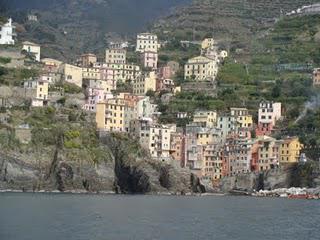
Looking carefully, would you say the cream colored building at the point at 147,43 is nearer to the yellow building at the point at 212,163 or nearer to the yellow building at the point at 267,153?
the yellow building at the point at 212,163

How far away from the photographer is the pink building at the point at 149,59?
334 feet

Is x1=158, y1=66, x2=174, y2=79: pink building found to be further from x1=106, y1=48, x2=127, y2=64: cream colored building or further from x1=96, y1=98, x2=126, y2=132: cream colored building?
x1=96, y1=98, x2=126, y2=132: cream colored building

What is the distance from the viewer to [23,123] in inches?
2857

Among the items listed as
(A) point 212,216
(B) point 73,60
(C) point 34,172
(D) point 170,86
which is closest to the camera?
(A) point 212,216

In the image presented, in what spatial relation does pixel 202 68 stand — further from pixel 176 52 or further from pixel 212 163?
pixel 212 163

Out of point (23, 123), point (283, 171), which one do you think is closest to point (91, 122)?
point (23, 123)

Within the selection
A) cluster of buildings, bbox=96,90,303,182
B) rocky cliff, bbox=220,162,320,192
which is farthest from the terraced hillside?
rocky cliff, bbox=220,162,320,192

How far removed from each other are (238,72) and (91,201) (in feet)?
140

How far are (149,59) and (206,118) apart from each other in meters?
20.3

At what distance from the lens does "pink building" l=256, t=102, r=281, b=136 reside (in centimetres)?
8488

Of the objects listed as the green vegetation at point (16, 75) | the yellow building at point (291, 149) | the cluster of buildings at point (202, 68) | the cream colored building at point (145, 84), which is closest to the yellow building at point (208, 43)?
the cluster of buildings at point (202, 68)

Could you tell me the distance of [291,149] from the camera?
7919 centimetres

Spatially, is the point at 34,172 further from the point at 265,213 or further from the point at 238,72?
the point at 238,72

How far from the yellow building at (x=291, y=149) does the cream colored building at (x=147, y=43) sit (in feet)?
103
